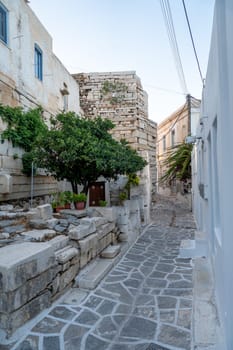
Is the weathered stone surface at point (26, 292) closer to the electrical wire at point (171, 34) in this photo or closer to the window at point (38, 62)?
the electrical wire at point (171, 34)

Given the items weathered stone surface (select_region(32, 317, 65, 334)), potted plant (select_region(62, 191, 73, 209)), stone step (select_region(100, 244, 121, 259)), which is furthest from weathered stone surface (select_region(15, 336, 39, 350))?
potted plant (select_region(62, 191, 73, 209))

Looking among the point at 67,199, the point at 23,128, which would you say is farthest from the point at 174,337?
the point at 23,128

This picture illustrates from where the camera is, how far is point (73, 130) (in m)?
5.53

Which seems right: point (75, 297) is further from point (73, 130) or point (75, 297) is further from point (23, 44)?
point (23, 44)

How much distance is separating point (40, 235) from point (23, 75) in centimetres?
515

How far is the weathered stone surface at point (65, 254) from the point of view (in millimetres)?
3276

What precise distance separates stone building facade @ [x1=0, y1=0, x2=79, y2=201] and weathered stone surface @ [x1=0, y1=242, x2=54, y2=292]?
3029 millimetres

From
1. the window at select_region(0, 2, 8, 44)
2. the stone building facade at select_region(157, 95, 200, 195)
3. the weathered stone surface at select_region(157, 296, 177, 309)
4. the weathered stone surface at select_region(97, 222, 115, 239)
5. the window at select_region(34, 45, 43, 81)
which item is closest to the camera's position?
the weathered stone surface at select_region(157, 296, 177, 309)

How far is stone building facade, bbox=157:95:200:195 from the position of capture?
15242 millimetres


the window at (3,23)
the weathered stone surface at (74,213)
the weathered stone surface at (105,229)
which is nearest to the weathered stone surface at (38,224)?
the weathered stone surface at (74,213)

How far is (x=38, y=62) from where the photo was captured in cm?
819

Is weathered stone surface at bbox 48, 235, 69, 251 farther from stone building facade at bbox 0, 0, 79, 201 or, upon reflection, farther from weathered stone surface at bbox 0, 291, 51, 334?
stone building facade at bbox 0, 0, 79, 201

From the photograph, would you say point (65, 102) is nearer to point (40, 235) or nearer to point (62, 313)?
point (40, 235)

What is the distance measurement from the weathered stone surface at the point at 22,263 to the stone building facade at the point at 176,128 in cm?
1224
